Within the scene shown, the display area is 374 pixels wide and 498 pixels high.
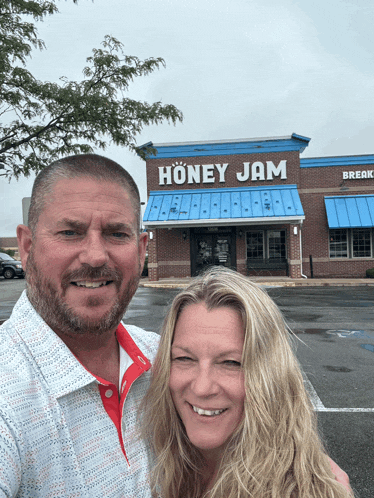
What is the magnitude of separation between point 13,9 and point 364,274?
20237mm

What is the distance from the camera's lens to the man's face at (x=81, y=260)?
1.80 meters

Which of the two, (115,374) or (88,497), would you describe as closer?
(88,497)

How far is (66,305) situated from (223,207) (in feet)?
66.2

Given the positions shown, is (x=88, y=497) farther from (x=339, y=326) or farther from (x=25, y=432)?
(x=339, y=326)

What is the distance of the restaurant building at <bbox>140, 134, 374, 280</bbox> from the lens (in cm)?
2256

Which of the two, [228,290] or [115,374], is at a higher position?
[228,290]

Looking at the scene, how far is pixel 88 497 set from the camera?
1.52 m

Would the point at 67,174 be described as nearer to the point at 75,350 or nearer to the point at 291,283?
the point at 75,350

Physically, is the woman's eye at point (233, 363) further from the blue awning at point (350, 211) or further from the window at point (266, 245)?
the window at point (266, 245)

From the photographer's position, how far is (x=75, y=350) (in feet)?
6.14

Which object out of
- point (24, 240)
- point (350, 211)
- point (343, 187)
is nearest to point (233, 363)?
point (24, 240)

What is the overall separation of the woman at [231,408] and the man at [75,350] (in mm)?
185

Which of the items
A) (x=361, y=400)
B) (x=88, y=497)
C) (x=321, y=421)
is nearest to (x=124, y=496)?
(x=88, y=497)

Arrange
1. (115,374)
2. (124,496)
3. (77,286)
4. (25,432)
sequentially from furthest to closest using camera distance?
1. (115,374)
2. (77,286)
3. (124,496)
4. (25,432)
